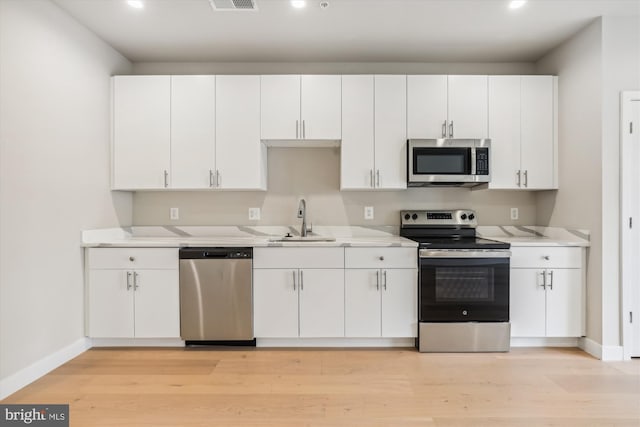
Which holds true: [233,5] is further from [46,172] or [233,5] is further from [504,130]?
[504,130]

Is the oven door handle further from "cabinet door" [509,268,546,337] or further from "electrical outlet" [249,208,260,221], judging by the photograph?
"electrical outlet" [249,208,260,221]

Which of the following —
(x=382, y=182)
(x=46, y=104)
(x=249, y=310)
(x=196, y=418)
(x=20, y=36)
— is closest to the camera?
(x=196, y=418)

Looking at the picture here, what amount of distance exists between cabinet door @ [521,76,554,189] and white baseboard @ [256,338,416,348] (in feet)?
5.83

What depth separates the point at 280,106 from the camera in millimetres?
3242

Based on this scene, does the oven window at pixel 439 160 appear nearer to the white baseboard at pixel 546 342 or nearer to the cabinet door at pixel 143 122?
the white baseboard at pixel 546 342

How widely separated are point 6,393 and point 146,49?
2.75 metres

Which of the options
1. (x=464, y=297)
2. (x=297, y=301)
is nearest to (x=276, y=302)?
(x=297, y=301)

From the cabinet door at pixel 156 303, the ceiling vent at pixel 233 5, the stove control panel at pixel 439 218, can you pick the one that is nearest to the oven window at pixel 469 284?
the stove control panel at pixel 439 218

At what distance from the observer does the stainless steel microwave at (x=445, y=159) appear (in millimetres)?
3197

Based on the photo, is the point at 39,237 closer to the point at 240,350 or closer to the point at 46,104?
the point at 46,104

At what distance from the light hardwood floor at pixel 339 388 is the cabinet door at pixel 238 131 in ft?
4.80

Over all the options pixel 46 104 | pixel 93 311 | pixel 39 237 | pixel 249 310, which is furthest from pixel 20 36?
pixel 249 310

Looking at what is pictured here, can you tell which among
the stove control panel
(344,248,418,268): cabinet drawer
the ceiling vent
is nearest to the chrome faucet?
(344,248,418,268): cabinet drawer

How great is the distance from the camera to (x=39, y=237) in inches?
97.7
